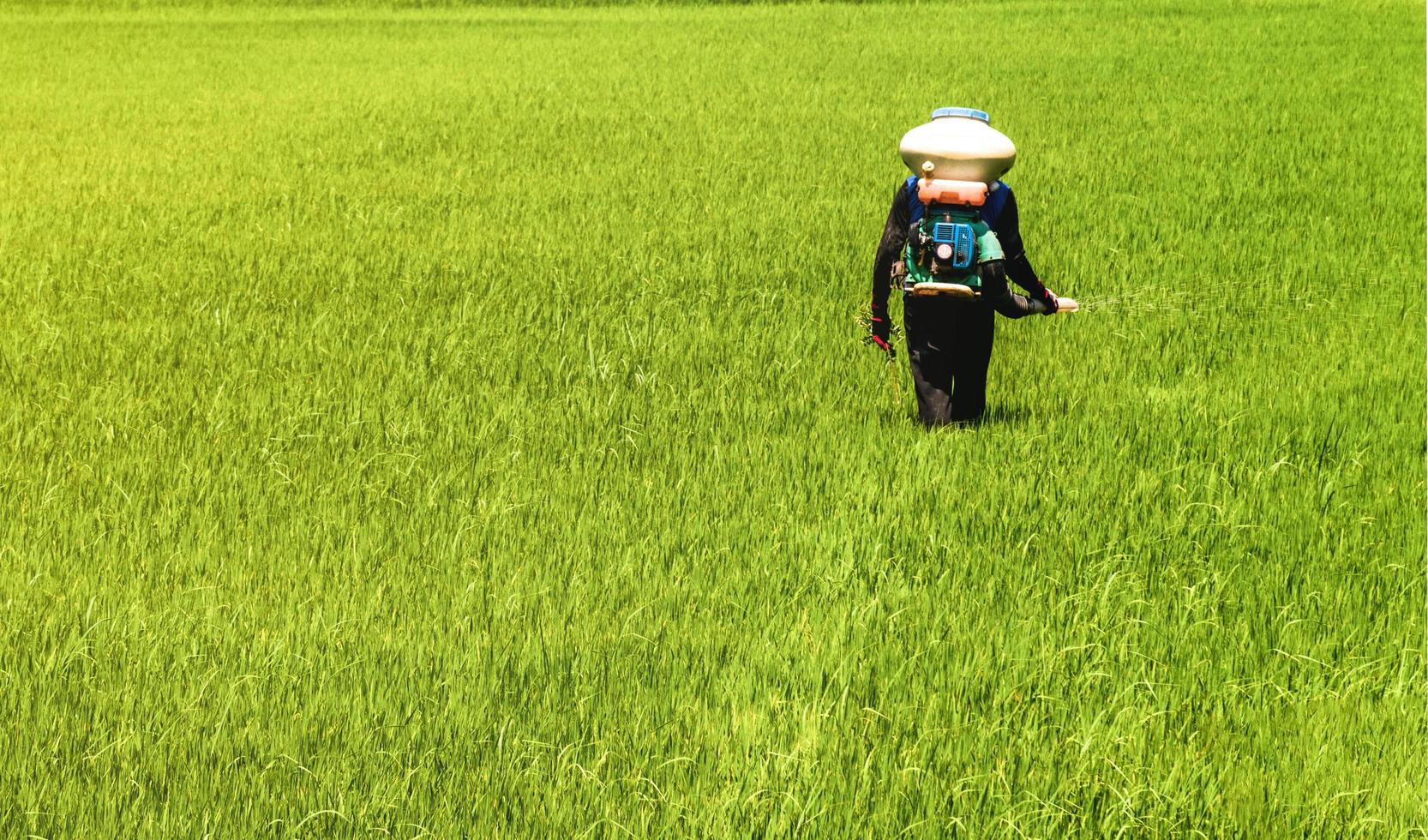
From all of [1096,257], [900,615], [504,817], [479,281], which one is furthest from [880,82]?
[504,817]

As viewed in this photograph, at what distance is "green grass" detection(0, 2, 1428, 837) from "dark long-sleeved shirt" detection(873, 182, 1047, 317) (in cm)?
48

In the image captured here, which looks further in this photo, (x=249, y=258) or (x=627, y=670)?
(x=249, y=258)

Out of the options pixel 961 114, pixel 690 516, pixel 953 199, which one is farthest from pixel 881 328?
pixel 690 516

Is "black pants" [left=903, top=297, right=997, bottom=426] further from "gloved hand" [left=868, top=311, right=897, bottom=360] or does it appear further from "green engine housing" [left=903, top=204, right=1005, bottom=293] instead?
"green engine housing" [left=903, top=204, right=1005, bottom=293]

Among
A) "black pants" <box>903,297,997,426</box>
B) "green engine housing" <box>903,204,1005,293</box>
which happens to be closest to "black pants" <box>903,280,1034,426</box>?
"black pants" <box>903,297,997,426</box>

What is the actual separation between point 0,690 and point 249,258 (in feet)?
14.5

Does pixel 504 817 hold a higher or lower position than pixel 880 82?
lower

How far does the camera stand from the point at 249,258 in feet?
23.1

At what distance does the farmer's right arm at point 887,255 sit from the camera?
4242 mm

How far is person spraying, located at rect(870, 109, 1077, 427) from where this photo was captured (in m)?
4.00

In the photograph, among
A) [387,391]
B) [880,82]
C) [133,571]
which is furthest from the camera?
[880,82]

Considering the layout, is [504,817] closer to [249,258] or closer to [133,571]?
[133,571]

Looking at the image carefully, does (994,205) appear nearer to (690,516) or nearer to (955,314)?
(955,314)

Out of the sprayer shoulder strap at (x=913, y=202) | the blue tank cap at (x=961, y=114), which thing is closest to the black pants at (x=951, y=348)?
the sprayer shoulder strap at (x=913, y=202)
